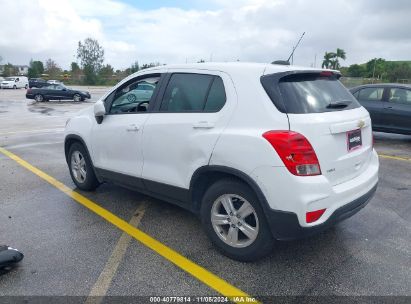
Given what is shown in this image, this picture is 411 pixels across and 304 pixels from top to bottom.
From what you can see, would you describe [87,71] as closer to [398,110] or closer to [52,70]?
[52,70]

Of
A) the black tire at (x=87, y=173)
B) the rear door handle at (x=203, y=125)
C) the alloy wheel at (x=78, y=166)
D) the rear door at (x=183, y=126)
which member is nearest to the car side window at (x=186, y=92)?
the rear door at (x=183, y=126)

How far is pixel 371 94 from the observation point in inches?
380

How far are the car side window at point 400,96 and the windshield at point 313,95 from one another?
657 cm

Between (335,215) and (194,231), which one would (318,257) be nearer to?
(335,215)

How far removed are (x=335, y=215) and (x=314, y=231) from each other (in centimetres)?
23

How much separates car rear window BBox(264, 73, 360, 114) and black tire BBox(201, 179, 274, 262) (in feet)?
2.52

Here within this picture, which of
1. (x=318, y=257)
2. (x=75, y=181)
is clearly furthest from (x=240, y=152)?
(x=75, y=181)

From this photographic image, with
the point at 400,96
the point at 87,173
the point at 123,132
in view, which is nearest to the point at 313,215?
the point at 123,132

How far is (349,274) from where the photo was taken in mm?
3119

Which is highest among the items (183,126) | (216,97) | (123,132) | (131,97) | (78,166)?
(216,97)

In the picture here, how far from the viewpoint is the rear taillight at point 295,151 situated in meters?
2.81

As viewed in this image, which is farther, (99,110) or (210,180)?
(99,110)

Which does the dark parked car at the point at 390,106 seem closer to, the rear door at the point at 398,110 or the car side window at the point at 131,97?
the rear door at the point at 398,110

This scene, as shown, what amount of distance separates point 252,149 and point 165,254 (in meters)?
1.34
